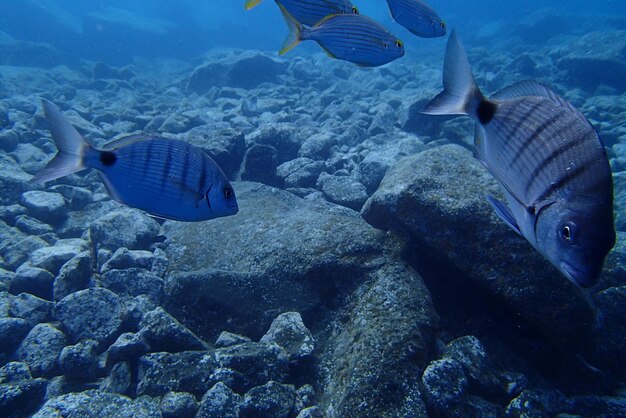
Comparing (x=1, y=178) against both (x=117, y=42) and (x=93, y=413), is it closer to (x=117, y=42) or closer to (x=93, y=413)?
(x=93, y=413)

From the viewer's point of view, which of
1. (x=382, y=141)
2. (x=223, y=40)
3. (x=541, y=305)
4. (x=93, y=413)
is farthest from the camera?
(x=223, y=40)

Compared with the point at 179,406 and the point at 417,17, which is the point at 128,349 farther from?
the point at 417,17

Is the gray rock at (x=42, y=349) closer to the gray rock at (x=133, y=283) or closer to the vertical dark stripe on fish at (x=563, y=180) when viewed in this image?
the gray rock at (x=133, y=283)

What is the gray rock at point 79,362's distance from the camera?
307 cm

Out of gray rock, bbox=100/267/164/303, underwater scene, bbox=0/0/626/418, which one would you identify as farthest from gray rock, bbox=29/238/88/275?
gray rock, bbox=100/267/164/303

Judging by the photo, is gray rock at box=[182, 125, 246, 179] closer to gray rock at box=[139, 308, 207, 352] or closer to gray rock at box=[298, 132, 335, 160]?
gray rock at box=[298, 132, 335, 160]

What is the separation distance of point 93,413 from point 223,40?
52.6 metres

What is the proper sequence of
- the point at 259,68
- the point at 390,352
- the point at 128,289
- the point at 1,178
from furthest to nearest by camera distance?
the point at 259,68
the point at 1,178
the point at 128,289
the point at 390,352

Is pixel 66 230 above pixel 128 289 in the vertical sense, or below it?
below

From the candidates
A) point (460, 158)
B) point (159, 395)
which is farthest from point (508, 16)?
point (159, 395)

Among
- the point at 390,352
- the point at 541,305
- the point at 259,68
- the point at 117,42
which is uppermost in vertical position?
the point at 541,305

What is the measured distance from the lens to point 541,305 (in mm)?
2906

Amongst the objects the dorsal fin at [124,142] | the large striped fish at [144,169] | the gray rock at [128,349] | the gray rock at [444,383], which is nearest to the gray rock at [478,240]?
the gray rock at [444,383]

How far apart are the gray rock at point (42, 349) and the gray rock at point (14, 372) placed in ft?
0.21
